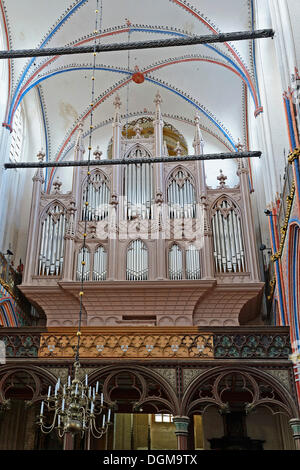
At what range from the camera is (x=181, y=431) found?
12219 mm

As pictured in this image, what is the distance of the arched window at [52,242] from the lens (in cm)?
1795

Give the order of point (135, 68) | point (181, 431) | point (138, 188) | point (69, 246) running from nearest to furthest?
point (181, 431) → point (69, 246) → point (138, 188) → point (135, 68)

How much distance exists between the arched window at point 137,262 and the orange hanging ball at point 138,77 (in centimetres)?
749

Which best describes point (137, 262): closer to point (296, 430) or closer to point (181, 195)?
point (181, 195)

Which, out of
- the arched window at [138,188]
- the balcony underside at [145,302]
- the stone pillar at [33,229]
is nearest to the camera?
the balcony underside at [145,302]

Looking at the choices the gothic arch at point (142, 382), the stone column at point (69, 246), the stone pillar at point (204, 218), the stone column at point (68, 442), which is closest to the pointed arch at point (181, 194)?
the stone pillar at point (204, 218)

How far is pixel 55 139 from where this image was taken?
2245 centimetres

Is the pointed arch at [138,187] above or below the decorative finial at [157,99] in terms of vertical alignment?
below

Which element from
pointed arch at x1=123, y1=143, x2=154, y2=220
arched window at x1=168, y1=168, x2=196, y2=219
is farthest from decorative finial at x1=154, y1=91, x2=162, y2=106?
arched window at x1=168, y1=168, x2=196, y2=219

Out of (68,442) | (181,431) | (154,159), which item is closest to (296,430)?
(181,431)

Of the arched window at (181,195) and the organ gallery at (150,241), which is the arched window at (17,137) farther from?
the arched window at (181,195)

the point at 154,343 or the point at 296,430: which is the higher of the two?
the point at 154,343

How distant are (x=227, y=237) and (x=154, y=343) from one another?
6062 mm

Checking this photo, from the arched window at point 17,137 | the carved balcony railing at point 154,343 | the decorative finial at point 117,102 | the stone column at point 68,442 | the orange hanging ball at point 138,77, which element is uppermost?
the orange hanging ball at point 138,77
